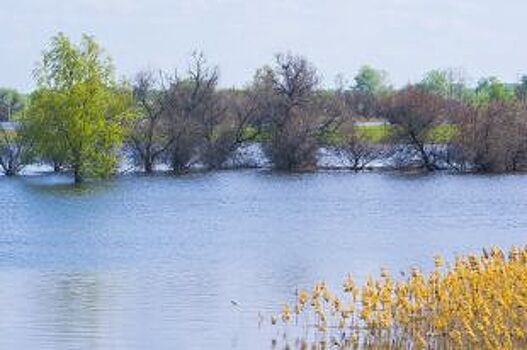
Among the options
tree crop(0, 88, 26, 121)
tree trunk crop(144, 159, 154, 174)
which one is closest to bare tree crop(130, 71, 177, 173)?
tree trunk crop(144, 159, 154, 174)

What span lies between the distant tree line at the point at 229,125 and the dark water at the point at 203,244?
3.75 metres

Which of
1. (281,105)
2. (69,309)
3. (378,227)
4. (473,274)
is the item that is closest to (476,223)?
(378,227)

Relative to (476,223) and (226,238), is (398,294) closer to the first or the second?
(226,238)

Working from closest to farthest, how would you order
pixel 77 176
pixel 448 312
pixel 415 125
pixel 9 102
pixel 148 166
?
pixel 448 312
pixel 77 176
pixel 415 125
pixel 148 166
pixel 9 102

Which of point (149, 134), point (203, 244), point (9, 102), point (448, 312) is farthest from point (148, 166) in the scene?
point (9, 102)

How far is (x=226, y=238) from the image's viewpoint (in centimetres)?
3894

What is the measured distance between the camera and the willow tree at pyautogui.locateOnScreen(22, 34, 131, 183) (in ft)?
230

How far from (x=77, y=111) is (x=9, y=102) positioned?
79057mm

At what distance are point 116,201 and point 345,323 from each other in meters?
35.5

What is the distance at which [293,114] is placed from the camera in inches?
3250

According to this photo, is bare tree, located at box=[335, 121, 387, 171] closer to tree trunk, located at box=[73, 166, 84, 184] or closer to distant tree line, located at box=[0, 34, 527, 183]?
distant tree line, located at box=[0, 34, 527, 183]

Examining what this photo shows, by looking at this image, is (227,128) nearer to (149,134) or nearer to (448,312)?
(149,134)

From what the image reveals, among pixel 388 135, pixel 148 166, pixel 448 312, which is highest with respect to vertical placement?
pixel 388 135

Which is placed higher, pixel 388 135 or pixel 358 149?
pixel 388 135
